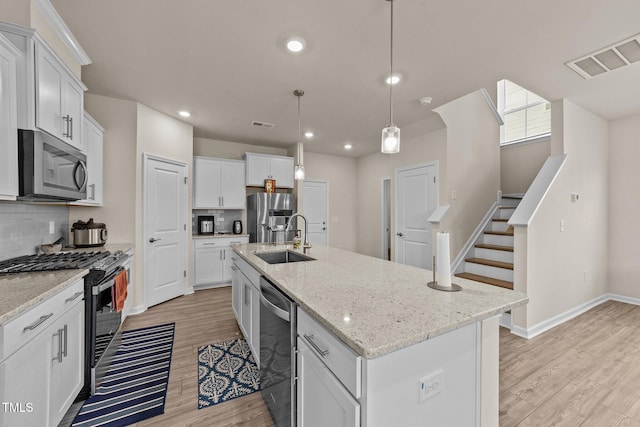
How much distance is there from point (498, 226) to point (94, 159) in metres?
5.47

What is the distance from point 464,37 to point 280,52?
1.50 m

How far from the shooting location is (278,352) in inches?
56.4

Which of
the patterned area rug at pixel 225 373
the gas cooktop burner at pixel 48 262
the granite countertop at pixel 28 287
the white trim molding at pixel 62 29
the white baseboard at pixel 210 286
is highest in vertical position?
the white trim molding at pixel 62 29

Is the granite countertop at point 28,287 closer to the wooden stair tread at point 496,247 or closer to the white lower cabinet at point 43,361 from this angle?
the white lower cabinet at point 43,361

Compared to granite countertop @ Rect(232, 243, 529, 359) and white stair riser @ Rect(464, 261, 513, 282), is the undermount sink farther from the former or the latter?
white stair riser @ Rect(464, 261, 513, 282)

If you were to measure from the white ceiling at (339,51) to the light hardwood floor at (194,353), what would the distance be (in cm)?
267

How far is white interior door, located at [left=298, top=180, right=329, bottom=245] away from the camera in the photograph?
19.4 ft

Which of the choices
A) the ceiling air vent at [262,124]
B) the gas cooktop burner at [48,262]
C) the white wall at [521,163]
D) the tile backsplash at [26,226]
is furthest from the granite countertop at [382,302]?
the white wall at [521,163]

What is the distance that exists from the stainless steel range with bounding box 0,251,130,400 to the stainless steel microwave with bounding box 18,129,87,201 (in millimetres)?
468

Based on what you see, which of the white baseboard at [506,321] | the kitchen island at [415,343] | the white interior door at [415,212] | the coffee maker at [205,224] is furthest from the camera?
the coffee maker at [205,224]

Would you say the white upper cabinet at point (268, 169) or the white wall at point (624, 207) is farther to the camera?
the white upper cabinet at point (268, 169)

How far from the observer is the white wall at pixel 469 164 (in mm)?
3771

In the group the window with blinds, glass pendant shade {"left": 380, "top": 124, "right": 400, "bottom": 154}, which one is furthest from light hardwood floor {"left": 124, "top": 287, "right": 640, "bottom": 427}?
the window with blinds

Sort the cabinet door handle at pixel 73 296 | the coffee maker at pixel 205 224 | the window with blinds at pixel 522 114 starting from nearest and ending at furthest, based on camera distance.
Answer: the cabinet door handle at pixel 73 296 < the window with blinds at pixel 522 114 < the coffee maker at pixel 205 224
